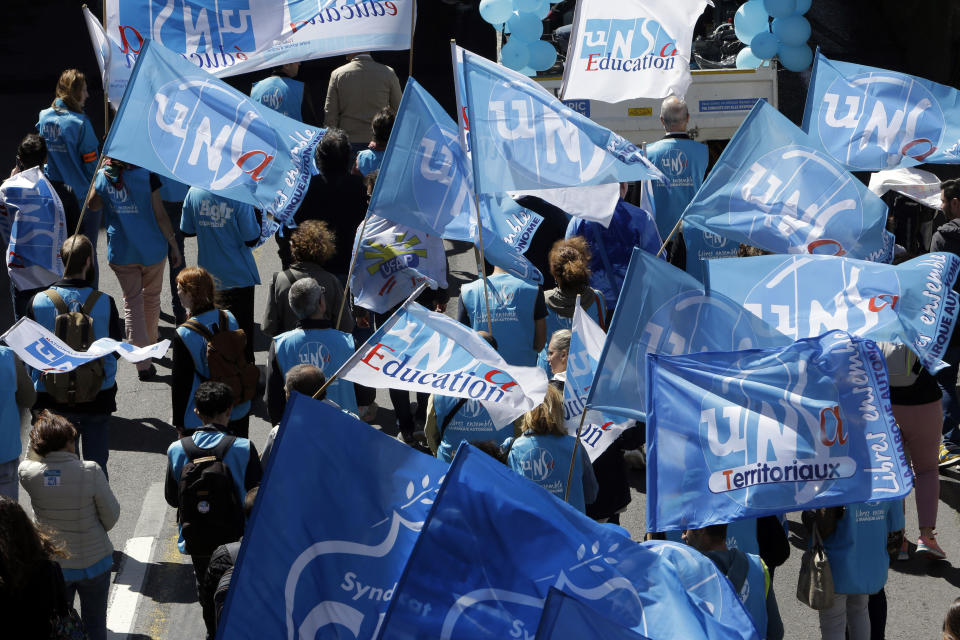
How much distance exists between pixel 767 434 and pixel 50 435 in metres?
3.37

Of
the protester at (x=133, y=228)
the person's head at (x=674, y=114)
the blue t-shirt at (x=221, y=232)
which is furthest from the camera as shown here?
the person's head at (x=674, y=114)

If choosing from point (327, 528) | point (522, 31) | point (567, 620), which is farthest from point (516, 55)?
point (567, 620)

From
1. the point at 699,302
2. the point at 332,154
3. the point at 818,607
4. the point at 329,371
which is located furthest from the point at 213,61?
the point at 818,607

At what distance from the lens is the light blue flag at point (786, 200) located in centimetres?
727

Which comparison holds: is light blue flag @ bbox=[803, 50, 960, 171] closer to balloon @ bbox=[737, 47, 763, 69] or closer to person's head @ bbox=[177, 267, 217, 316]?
balloon @ bbox=[737, 47, 763, 69]

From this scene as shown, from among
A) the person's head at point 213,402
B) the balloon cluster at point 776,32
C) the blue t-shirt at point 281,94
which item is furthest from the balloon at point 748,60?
the person's head at point 213,402

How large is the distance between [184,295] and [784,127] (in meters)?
3.58

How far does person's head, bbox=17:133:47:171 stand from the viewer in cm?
900

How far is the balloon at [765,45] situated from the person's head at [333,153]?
203 inches

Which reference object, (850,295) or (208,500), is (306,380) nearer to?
(208,500)

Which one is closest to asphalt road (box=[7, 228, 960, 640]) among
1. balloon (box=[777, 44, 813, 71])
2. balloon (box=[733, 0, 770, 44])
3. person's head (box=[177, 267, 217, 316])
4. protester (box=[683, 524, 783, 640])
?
person's head (box=[177, 267, 217, 316])

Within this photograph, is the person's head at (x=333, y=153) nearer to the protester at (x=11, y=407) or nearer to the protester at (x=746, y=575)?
the protester at (x=11, y=407)

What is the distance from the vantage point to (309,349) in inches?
279

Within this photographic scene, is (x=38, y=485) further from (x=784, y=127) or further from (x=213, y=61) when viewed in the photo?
(x=784, y=127)
